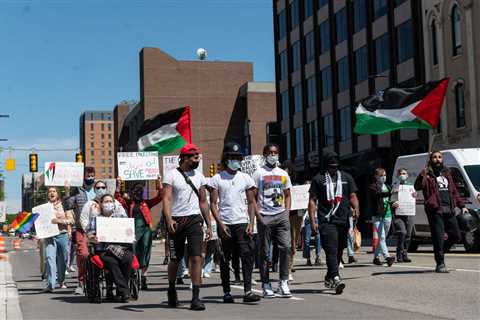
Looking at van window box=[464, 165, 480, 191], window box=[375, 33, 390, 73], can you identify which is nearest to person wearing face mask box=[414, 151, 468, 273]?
van window box=[464, 165, 480, 191]

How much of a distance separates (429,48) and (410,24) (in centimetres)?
298

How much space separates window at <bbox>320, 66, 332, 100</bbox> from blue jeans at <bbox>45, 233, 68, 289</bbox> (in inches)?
1525

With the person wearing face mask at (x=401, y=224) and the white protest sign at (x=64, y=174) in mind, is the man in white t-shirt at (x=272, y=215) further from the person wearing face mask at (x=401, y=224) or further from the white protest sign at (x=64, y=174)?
the white protest sign at (x=64, y=174)

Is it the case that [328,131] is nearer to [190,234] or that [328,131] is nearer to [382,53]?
[382,53]

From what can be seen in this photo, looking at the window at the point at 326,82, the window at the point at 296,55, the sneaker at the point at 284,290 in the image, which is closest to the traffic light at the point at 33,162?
the window at the point at 326,82

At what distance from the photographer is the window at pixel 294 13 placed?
57.3 m

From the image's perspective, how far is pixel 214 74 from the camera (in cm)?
9244

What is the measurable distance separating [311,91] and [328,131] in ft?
14.2

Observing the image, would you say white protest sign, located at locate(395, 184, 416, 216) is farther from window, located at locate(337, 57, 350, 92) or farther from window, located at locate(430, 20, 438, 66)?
window, located at locate(337, 57, 350, 92)

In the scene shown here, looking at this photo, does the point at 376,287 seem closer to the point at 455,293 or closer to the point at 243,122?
the point at 455,293

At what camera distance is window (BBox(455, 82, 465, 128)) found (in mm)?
34141

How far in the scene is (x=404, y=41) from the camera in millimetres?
40594

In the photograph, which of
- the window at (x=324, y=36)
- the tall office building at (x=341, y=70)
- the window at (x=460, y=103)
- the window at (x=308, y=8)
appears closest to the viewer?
Result: the window at (x=460, y=103)

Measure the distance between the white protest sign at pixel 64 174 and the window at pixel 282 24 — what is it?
43785 millimetres
